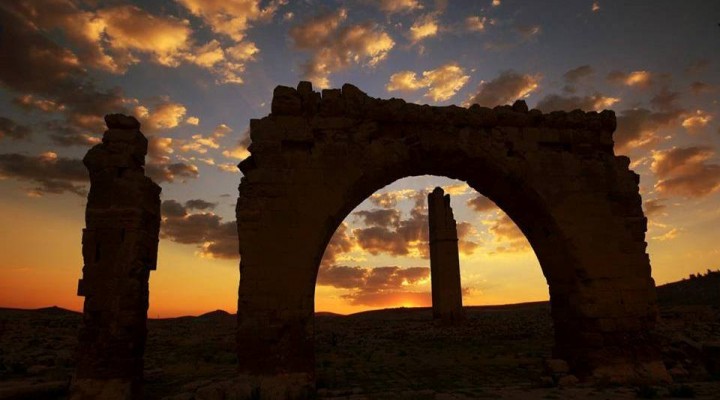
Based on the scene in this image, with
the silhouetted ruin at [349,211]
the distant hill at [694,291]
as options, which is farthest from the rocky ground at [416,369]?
the distant hill at [694,291]

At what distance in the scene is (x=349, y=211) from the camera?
844 centimetres

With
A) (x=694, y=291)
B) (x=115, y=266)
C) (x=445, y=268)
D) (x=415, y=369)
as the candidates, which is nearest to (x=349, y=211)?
(x=115, y=266)

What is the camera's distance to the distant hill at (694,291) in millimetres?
33969

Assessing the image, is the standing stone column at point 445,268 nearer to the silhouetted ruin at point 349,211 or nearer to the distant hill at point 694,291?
the silhouetted ruin at point 349,211

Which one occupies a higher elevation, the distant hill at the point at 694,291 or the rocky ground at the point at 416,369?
the distant hill at the point at 694,291

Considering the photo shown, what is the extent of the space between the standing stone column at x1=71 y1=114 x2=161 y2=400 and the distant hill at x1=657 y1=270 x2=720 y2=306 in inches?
1484

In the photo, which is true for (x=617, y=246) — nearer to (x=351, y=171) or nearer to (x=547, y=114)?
(x=547, y=114)

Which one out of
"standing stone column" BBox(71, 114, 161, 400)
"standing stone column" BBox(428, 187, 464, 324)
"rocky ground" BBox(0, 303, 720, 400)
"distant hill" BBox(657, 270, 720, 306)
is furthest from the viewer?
"distant hill" BBox(657, 270, 720, 306)

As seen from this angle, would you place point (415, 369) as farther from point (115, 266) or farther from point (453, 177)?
point (115, 266)

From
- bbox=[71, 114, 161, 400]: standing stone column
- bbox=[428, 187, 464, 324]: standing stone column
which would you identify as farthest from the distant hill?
bbox=[71, 114, 161, 400]: standing stone column

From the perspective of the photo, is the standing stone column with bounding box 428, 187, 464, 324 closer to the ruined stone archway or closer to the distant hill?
the ruined stone archway

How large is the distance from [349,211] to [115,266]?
4231mm

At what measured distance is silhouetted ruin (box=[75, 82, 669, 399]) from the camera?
285 inches

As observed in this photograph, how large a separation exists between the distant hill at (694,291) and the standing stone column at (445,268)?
2294cm
